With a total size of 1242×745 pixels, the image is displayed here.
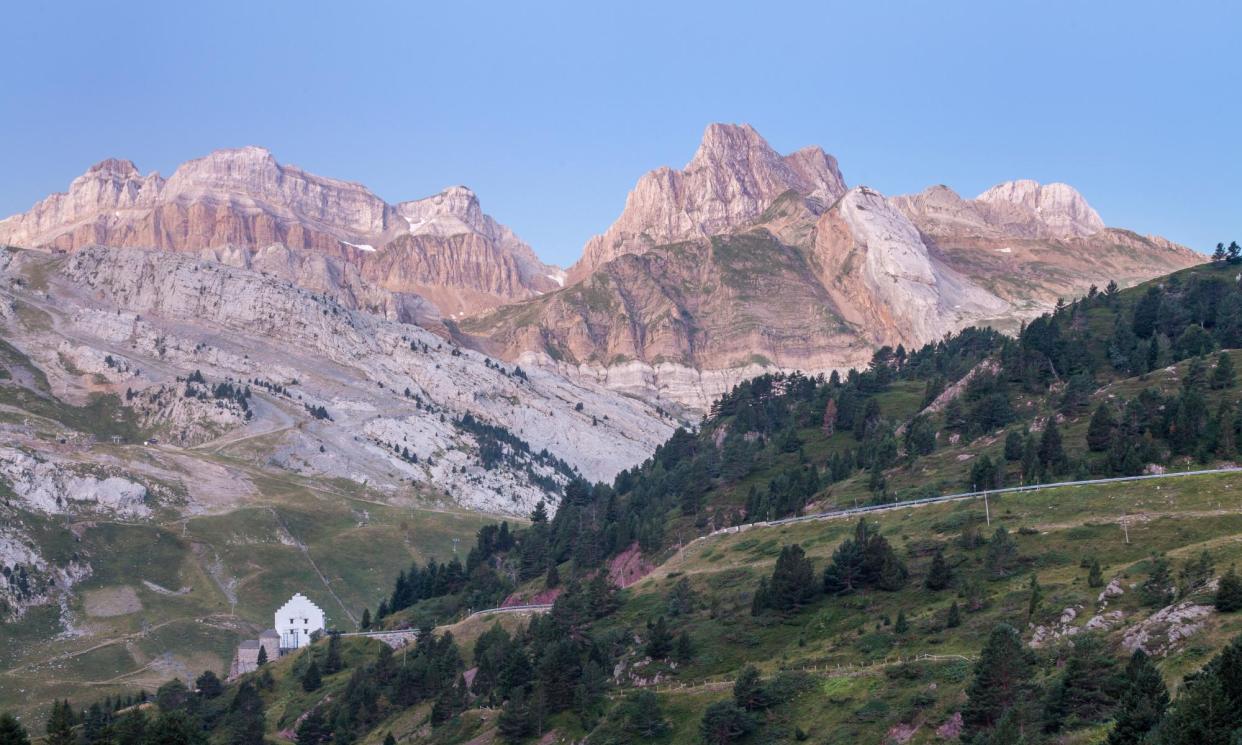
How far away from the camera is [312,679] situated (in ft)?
453

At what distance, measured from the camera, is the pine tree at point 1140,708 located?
2078 inches

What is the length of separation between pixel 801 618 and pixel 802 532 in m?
28.1

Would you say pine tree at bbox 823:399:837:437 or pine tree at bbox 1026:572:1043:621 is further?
pine tree at bbox 823:399:837:437

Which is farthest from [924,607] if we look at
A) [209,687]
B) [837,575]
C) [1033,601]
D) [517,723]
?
[209,687]

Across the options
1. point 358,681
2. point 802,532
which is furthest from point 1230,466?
point 358,681

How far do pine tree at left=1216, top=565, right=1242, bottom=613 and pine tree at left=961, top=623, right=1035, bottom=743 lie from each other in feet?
34.5

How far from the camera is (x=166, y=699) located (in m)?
142

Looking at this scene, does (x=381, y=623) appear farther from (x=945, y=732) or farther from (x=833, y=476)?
(x=945, y=732)

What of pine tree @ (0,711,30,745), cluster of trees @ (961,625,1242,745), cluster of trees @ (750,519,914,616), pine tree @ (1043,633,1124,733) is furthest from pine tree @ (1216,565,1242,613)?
pine tree @ (0,711,30,745)

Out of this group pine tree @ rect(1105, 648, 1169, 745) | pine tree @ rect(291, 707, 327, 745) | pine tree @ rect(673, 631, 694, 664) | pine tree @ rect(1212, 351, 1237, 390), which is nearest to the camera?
pine tree @ rect(1105, 648, 1169, 745)

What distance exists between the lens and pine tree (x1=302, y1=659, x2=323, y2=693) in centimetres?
13750

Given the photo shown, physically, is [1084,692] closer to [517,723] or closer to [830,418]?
[517,723]

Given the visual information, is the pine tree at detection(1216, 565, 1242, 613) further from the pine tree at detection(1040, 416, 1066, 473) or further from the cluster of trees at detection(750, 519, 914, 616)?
the pine tree at detection(1040, 416, 1066, 473)

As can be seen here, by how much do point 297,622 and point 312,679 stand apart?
155ft
